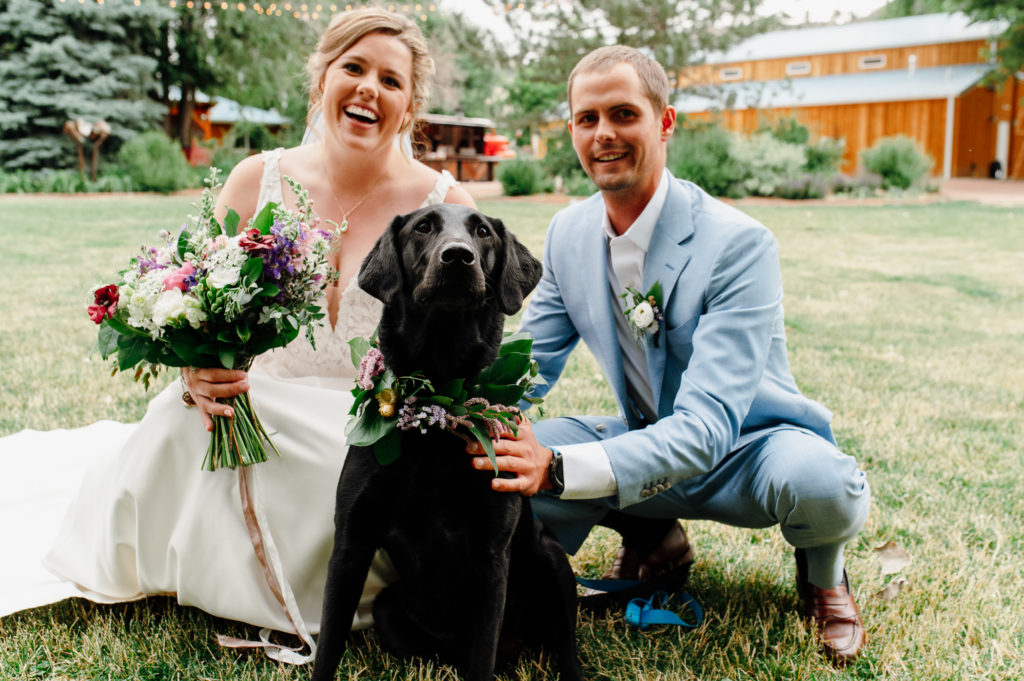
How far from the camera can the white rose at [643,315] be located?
104 inches

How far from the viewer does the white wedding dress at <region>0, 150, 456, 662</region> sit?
2609 millimetres

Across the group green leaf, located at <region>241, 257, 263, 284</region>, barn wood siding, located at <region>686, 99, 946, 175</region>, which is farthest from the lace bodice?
barn wood siding, located at <region>686, 99, 946, 175</region>

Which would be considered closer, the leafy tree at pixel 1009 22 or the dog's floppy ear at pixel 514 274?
the dog's floppy ear at pixel 514 274

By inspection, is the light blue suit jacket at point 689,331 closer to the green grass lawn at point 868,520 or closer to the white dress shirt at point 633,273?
the white dress shirt at point 633,273

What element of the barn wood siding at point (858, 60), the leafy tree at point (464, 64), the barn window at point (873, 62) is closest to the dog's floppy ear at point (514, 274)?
the leafy tree at point (464, 64)

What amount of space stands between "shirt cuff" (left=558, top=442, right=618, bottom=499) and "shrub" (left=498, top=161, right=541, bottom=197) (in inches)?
726

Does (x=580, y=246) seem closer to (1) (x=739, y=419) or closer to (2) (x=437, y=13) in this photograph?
(1) (x=739, y=419)

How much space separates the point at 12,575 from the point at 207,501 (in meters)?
0.89

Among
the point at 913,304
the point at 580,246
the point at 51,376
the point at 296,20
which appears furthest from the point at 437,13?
the point at 580,246

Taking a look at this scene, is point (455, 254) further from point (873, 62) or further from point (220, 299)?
A: point (873, 62)

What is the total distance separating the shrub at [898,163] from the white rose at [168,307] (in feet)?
68.8

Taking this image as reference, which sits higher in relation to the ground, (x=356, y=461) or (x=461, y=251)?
(x=461, y=251)

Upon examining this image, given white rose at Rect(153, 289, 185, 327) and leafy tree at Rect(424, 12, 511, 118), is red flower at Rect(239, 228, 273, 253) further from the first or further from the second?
leafy tree at Rect(424, 12, 511, 118)

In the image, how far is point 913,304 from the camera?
8.35m
